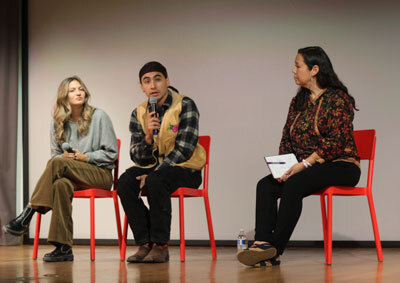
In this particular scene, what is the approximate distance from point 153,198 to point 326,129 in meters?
0.97

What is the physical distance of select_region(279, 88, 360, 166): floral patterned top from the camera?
10.4 ft

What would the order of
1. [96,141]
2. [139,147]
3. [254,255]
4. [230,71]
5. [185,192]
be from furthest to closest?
[230,71], [96,141], [139,147], [185,192], [254,255]

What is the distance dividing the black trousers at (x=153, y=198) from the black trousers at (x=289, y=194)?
0.48 metres

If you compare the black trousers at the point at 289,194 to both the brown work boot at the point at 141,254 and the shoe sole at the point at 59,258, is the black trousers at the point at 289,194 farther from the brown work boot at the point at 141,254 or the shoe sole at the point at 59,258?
the shoe sole at the point at 59,258

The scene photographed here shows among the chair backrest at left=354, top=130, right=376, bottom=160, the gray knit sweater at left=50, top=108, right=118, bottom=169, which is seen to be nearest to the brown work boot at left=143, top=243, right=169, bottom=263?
the gray knit sweater at left=50, top=108, right=118, bottom=169

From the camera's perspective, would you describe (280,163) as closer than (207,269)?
No

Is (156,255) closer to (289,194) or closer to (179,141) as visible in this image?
(179,141)

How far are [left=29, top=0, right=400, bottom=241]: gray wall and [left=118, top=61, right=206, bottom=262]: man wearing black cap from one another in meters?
1.16

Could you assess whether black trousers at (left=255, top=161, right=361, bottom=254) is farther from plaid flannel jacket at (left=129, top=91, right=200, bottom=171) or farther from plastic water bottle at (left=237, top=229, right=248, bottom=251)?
plastic water bottle at (left=237, top=229, right=248, bottom=251)

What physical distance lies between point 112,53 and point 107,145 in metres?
1.57

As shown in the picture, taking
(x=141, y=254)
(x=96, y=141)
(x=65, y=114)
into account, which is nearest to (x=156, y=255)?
(x=141, y=254)

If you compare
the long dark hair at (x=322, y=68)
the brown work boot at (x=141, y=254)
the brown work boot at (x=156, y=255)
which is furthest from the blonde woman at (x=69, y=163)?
the long dark hair at (x=322, y=68)

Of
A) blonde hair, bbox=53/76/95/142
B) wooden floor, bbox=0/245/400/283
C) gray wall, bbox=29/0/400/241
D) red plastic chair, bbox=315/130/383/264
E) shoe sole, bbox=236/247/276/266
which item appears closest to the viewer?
wooden floor, bbox=0/245/400/283

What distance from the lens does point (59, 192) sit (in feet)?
11.5
